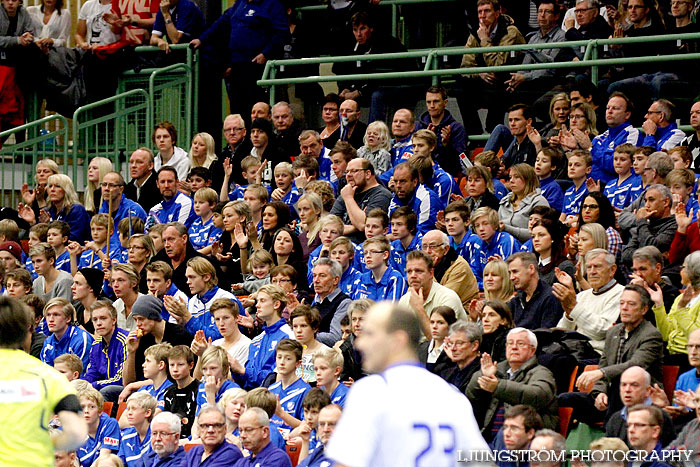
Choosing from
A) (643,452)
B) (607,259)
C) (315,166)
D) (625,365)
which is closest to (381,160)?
(315,166)

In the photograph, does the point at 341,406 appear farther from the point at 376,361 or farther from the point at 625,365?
the point at 376,361

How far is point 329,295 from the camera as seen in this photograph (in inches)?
455

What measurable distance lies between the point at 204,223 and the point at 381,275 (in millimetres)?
3254

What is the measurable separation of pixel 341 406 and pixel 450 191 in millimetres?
3844

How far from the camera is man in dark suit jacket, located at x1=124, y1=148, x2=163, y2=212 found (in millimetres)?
15305

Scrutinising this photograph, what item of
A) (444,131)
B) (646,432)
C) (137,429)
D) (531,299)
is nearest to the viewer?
(646,432)

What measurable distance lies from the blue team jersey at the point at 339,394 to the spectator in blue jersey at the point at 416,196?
2.95 metres

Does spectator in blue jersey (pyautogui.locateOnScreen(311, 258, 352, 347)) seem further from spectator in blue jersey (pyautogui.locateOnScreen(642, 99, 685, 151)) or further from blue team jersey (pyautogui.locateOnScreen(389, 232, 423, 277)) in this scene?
spectator in blue jersey (pyautogui.locateOnScreen(642, 99, 685, 151))

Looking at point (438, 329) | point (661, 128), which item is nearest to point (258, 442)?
point (438, 329)

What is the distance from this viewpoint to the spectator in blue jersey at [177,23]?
56.5 feet

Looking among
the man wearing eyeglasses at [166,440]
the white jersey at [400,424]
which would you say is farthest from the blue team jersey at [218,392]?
the white jersey at [400,424]

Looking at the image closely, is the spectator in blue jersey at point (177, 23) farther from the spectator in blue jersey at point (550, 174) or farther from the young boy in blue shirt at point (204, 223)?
the spectator in blue jersey at point (550, 174)

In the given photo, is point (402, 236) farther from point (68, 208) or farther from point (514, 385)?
point (68, 208)

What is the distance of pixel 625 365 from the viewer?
9.19 metres
